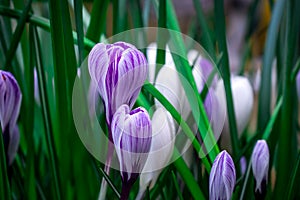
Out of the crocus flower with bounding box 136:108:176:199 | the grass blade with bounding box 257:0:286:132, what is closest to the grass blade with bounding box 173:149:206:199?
the crocus flower with bounding box 136:108:176:199

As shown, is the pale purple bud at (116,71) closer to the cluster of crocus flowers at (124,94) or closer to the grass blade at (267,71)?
the cluster of crocus flowers at (124,94)

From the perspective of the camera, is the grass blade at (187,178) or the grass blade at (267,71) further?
the grass blade at (267,71)

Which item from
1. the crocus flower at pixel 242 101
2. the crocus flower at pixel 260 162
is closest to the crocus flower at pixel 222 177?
the crocus flower at pixel 260 162

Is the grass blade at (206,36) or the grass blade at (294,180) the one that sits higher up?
the grass blade at (206,36)

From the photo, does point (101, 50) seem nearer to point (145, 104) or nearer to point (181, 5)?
point (145, 104)

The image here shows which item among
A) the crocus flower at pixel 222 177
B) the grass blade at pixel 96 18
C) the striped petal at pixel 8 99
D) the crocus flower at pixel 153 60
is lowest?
the crocus flower at pixel 222 177

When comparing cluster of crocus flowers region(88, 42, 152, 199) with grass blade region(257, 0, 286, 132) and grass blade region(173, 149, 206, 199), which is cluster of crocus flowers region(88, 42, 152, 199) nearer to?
grass blade region(173, 149, 206, 199)

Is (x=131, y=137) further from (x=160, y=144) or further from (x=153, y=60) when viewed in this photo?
(x=153, y=60)
